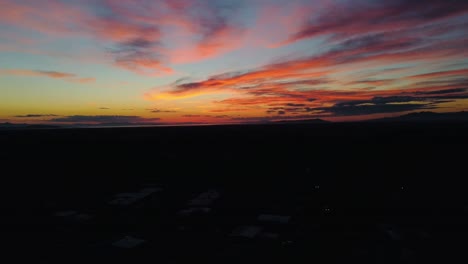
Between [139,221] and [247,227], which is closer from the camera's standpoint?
[247,227]

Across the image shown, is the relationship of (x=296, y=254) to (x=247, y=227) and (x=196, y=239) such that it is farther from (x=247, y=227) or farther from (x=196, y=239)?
(x=196, y=239)

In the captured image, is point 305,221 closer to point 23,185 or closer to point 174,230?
point 174,230

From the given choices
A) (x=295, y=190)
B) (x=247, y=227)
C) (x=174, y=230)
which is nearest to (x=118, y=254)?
(x=174, y=230)

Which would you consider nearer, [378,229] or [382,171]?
Answer: [378,229]

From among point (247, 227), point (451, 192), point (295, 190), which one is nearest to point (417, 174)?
point (451, 192)

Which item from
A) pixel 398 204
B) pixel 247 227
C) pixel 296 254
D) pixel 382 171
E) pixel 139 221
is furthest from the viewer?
pixel 382 171

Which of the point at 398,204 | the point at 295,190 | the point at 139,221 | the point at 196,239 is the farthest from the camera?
the point at 295,190

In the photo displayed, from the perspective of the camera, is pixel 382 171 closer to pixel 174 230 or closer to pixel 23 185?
Answer: pixel 174 230

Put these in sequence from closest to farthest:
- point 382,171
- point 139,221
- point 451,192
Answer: point 139,221 → point 451,192 → point 382,171

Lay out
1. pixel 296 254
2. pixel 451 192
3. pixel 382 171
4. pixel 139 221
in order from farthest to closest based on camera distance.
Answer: pixel 382 171 → pixel 451 192 → pixel 139 221 → pixel 296 254
